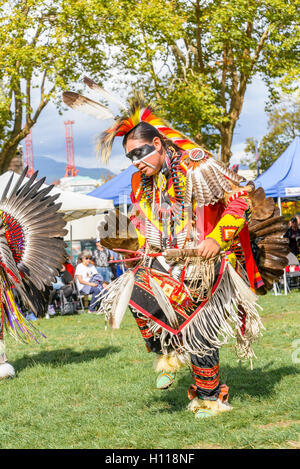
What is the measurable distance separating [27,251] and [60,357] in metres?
1.59

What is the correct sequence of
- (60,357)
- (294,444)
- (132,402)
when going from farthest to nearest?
(60,357)
(132,402)
(294,444)

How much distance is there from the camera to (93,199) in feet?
38.4

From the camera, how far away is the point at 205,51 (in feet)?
51.8

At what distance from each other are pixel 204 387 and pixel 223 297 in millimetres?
567

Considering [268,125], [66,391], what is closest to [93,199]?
[66,391]

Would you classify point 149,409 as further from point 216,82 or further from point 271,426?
point 216,82

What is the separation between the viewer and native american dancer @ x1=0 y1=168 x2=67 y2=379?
4.65 m

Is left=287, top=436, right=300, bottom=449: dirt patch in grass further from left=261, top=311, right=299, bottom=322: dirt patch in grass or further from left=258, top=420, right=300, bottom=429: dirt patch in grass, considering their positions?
left=261, top=311, right=299, bottom=322: dirt patch in grass

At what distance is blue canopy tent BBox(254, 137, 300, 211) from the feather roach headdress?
24.8ft

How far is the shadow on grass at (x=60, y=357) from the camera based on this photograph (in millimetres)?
5664

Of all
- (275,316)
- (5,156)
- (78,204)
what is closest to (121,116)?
(275,316)

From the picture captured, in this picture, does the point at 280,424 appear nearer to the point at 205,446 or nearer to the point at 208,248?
the point at 205,446

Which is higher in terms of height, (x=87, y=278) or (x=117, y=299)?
(x=117, y=299)
